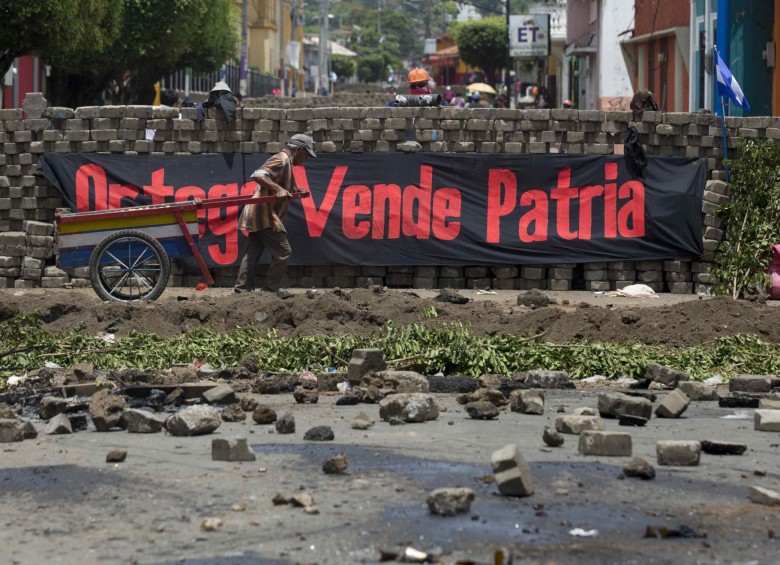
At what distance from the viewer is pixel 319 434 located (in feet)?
24.4

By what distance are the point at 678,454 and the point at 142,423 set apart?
2.90 m

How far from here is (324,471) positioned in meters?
6.55

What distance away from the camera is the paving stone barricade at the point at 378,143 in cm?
1650

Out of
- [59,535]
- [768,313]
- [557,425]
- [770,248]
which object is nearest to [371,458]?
[557,425]

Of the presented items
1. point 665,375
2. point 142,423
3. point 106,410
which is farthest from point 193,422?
point 665,375

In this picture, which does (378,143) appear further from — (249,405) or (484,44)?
(484,44)

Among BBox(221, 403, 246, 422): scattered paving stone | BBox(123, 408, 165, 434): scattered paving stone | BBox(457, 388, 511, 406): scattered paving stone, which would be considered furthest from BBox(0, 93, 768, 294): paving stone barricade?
BBox(123, 408, 165, 434): scattered paving stone

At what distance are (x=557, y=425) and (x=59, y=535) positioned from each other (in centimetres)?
303

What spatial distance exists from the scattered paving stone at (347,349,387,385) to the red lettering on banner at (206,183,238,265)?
700 cm

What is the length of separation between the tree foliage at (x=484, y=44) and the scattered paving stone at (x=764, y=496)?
9523 cm

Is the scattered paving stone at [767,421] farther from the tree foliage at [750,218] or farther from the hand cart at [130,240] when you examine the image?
the tree foliage at [750,218]

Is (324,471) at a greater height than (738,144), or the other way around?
→ (738,144)

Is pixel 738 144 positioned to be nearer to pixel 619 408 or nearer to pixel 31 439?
pixel 619 408

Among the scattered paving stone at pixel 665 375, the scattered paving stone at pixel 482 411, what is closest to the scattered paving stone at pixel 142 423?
the scattered paving stone at pixel 482 411
